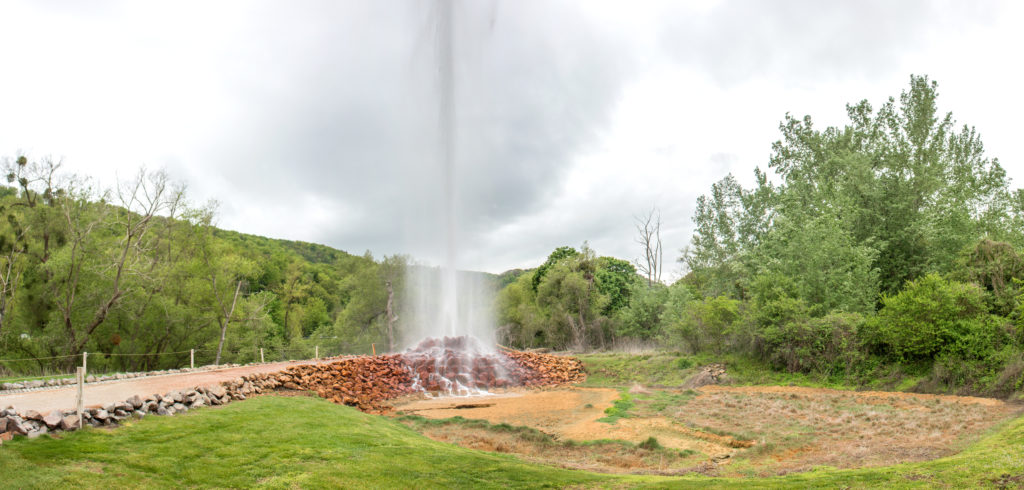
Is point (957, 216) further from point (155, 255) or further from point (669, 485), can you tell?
point (155, 255)

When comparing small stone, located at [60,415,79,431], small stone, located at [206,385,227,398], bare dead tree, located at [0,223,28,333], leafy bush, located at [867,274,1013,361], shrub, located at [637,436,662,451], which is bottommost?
shrub, located at [637,436,662,451]

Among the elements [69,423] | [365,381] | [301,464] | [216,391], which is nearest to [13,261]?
[365,381]

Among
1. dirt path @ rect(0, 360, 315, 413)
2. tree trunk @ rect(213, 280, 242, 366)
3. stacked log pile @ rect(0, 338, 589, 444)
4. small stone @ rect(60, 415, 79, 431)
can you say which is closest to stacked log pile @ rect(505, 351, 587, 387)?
stacked log pile @ rect(0, 338, 589, 444)

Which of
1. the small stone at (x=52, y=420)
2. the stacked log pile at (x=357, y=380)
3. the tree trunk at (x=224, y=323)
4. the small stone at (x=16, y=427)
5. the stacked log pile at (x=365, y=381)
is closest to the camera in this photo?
the small stone at (x=16, y=427)

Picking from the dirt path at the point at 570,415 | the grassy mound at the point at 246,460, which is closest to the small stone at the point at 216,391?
the grassy mound at the point at 246,460

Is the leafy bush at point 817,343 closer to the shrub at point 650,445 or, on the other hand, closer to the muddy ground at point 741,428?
the muddy ground at point 741,428

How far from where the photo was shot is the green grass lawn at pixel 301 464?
576 centimetres

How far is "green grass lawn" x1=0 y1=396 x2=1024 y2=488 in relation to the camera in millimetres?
5758

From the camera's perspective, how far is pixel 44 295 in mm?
25969

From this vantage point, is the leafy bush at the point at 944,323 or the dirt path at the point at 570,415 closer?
the dirt path at the point at 570,415

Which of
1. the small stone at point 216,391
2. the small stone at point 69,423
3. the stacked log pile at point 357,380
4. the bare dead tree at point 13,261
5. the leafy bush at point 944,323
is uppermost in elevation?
the bare dead tree at point 13,261

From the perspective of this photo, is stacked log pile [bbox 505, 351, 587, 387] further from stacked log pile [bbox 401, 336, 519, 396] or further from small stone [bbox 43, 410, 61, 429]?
small stone [bbox 43, 410, 61, 429]

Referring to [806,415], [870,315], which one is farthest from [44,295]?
[870,315]

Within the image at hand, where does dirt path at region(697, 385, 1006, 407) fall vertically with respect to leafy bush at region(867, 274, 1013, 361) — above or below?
below
